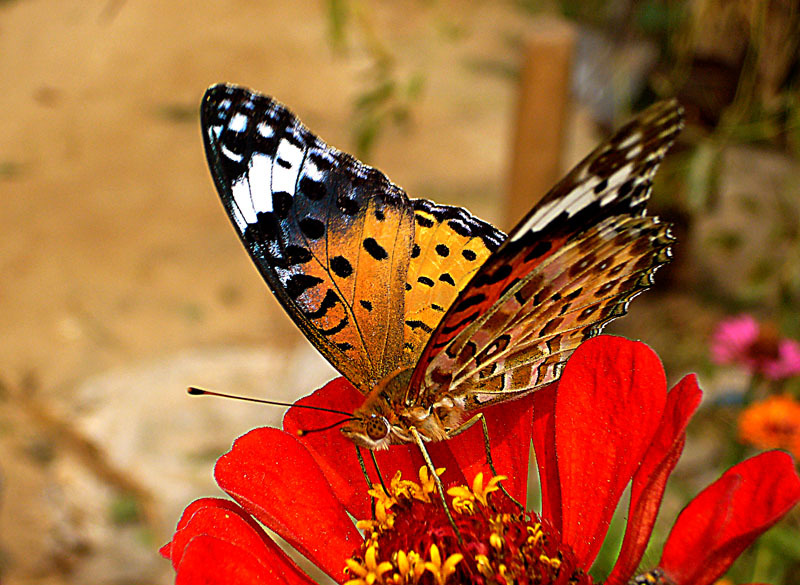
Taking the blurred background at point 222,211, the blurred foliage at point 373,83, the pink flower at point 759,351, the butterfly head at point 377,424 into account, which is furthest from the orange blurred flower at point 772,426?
the blurred foliage at point 373,83

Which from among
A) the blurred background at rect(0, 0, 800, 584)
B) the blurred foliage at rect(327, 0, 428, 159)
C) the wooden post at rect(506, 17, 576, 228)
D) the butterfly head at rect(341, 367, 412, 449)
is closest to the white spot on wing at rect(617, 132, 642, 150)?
the butterfly head at rect(341, 367, 412, 449)

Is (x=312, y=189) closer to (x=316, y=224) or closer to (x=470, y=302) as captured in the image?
(x=316, y=224)

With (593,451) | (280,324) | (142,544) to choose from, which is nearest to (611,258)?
(593,451)

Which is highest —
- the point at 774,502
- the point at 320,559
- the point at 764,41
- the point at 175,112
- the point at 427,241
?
the point at 175,112

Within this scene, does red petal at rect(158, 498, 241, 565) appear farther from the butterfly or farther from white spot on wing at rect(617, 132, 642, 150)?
white spot on wing at rect(617, 132, 642, 150)

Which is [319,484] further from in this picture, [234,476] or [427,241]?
[427,241]

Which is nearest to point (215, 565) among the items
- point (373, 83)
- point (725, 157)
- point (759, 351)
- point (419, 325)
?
point (419, 325)

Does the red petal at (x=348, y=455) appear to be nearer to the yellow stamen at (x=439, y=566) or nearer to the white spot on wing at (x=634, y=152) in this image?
the yellow stamen at (x=439, y=566)
